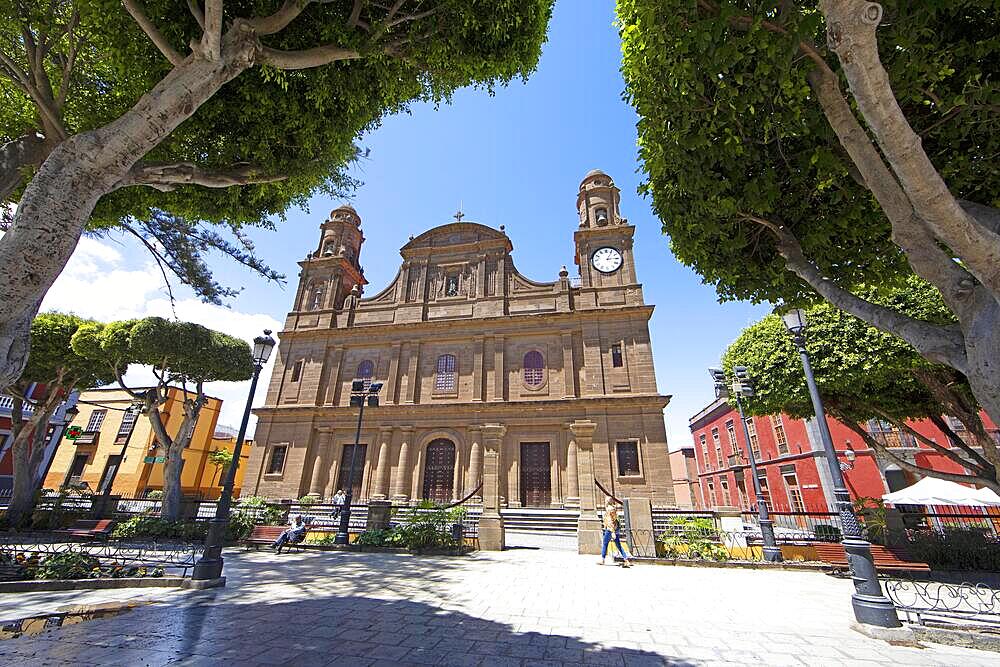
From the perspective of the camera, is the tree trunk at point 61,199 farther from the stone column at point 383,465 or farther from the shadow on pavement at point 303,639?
the stone column at point 383,465

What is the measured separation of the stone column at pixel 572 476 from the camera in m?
17.4

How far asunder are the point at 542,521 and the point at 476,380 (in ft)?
25.0

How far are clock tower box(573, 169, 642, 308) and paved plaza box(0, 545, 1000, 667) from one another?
14.7 meters

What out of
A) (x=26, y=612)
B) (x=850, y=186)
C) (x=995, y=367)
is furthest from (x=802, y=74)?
(x=26, y=612)

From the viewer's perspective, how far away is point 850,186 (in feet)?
18.4

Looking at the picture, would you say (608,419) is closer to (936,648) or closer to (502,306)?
(502,306)

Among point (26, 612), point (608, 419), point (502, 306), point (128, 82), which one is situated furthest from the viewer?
point (502, 306)

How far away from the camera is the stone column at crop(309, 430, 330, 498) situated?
20.2m

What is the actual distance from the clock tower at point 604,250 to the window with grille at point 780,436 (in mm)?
11392

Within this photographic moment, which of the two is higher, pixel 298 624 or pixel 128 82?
pixel 128 82

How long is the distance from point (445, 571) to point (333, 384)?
1640 centimetres

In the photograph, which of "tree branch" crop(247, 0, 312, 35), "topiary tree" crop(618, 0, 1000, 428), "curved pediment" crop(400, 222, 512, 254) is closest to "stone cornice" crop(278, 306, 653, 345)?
"curved pediment" crop(400, 222, 512, 254)

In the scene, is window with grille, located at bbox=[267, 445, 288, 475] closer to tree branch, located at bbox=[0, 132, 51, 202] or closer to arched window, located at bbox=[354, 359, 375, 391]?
arched window, located at bbox=[354, 359, 375, 391]

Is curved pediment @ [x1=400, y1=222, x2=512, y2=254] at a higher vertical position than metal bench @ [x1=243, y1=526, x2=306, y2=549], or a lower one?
higher
